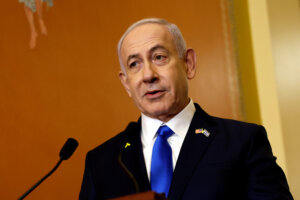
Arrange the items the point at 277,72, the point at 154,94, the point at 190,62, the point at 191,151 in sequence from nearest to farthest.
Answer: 1. the point at 191,151
2. the point at 154,94
3. the point at 190,62
4. the point at 277,72

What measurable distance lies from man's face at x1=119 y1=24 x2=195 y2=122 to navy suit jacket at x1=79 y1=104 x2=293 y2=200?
11 centimetres

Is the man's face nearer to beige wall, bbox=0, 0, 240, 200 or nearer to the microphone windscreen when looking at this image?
the microphone windscreen

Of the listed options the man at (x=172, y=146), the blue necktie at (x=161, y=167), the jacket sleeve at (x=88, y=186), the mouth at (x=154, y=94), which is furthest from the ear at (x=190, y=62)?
the jacket sleeve at (x=88, y=186)

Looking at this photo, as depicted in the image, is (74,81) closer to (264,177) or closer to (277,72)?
(277,72)

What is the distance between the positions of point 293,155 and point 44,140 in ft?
4.42

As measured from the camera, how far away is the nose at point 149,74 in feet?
4.99

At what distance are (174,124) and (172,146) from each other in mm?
90

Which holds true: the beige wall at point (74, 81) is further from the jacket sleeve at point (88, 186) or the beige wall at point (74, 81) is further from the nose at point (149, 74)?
the nose at point (149, 74)

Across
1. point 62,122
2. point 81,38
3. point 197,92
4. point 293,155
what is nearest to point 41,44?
point 81,38

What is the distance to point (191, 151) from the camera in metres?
1.44

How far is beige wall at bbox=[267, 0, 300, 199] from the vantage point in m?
2.14

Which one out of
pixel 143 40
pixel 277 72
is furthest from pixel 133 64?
pixel 277 72

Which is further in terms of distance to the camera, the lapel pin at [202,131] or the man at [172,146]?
the lapel pin at [202,131]

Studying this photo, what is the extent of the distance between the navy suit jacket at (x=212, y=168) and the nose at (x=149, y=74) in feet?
0.61
